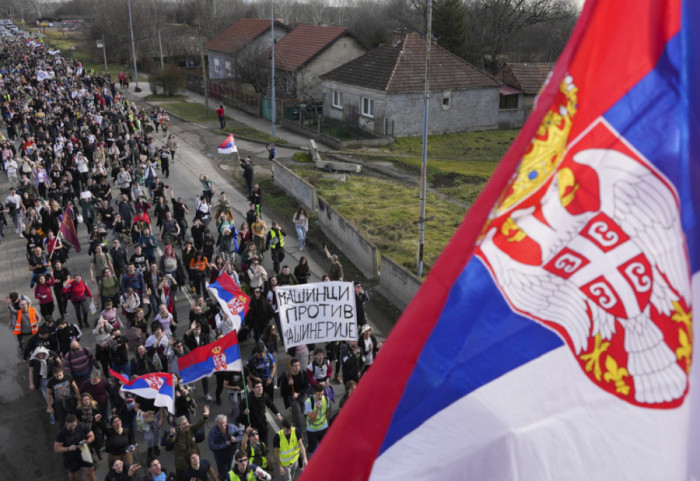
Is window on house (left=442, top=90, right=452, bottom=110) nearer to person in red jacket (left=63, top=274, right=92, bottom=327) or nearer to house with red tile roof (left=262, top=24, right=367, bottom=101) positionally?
house with red tile roof (left=262, top=24, right=367, bottom=101)

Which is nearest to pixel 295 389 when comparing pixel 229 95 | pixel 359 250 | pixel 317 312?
pixel 317 312

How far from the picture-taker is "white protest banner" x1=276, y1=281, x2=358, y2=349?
1098 cm

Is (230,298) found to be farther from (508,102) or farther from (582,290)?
(508,102)

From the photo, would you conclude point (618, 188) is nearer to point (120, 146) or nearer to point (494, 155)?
point (120, 146)

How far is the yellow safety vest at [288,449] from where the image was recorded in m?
8.86

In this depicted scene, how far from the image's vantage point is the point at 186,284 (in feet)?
55.6

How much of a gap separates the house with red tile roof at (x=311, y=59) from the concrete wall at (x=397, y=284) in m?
29.3

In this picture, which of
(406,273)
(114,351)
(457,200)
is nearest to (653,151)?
(114,351)

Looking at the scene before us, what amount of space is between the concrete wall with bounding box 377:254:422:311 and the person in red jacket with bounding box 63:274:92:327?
6858mm

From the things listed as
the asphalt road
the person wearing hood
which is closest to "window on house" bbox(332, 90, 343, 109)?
the asphalt road

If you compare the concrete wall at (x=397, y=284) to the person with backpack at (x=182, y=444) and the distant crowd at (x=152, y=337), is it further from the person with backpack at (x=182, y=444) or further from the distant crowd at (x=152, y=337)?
the person with backpack at (x=182, y=444)

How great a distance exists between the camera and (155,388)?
973 centimetres

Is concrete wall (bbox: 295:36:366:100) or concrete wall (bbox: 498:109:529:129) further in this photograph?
concrete wall (bbox: 295:36:366:100)

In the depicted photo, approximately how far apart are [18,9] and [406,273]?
20383 centimetres
